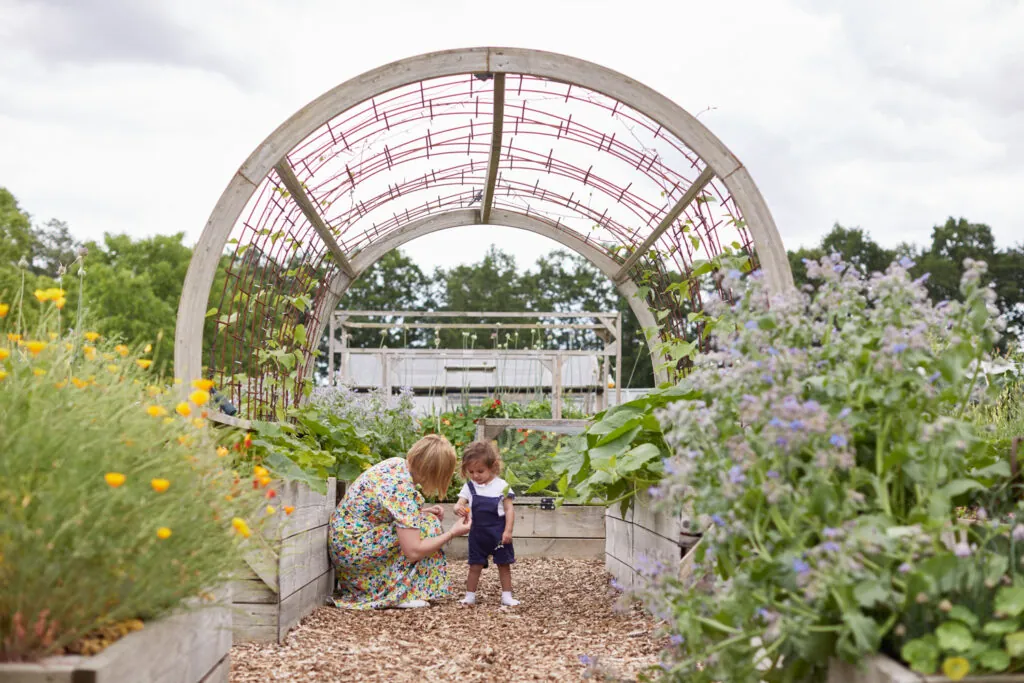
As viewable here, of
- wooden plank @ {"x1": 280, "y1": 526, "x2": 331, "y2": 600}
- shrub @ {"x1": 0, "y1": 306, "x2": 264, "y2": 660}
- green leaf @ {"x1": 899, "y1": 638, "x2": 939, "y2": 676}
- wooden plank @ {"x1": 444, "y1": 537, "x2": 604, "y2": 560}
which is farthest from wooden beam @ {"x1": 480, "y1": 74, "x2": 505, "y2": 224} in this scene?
green leaf @ {"x1": 899, "y1": 638, "x2": 939, "y2": 676}

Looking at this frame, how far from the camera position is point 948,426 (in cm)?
160

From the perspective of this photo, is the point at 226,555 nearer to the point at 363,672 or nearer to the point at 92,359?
the point at 92,359

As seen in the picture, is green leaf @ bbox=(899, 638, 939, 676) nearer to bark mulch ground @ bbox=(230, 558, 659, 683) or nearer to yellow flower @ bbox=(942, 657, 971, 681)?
yellow flower @ bbox=(942, 657, 971, 681)

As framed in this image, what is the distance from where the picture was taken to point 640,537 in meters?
3.90

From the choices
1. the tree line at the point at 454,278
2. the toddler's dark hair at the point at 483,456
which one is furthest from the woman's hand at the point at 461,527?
the tree line at the point at 454,278

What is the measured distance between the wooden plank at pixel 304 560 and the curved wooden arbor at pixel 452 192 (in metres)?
0.86

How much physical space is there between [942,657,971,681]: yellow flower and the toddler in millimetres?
2912

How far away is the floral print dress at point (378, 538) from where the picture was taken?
154 inches

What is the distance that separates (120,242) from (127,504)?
1266 inches

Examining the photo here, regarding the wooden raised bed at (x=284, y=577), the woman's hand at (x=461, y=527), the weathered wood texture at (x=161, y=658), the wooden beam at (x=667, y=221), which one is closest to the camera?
the weathered wood texture at (x=161, y=658)

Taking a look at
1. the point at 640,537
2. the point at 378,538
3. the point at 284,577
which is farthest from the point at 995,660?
the point at 378,538

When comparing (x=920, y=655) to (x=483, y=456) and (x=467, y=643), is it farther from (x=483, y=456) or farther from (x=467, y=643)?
(x=483, y=456)

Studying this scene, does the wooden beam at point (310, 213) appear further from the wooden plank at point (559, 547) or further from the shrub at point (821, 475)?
the shrub at point (821, 475)

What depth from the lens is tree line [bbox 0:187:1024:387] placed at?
1011 inches
